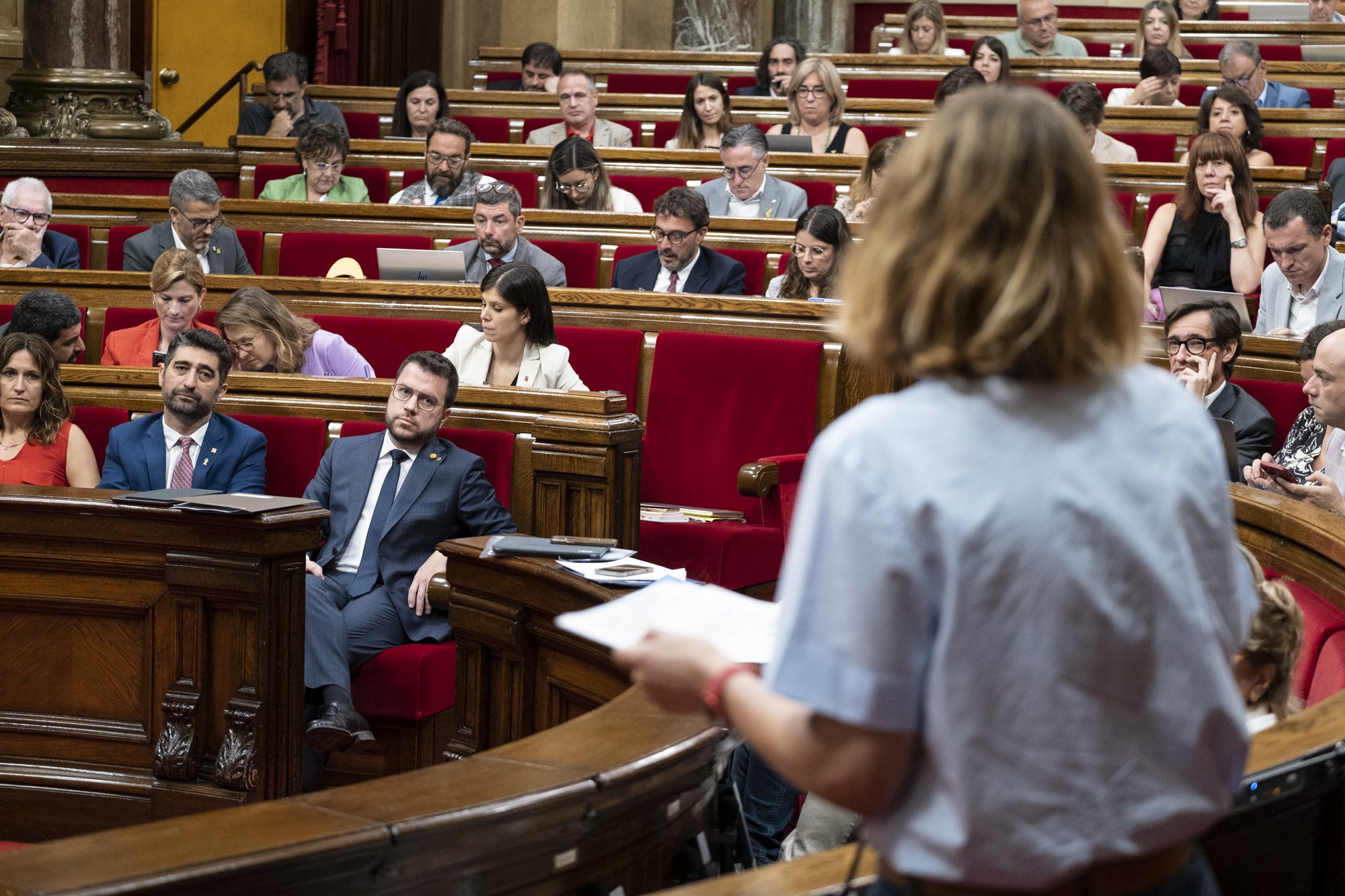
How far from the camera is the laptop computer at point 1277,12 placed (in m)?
8.05

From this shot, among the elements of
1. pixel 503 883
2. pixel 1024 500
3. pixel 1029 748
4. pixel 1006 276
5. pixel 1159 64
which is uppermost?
pixel 1159 64

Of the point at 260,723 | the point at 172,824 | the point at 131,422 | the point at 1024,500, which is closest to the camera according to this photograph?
the point at 1024,500

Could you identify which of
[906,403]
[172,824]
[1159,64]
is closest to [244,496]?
[172,824]

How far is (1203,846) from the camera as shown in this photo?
4.23 ft

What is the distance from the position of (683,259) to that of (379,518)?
64.9 inches

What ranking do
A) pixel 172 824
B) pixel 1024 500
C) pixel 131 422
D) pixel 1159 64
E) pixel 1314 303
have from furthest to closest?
pixel 1159 64 < pixel 1314 303 < pixel 131 422 < pixel 172 824 < pixel 1024 500

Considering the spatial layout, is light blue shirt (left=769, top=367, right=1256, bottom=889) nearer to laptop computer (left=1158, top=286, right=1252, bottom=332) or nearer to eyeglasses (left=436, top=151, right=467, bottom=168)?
laptop computer (left=1158, top=286, right=1252, bottom=332)

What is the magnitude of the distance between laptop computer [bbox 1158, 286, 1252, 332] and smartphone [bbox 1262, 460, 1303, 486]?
1.05 m

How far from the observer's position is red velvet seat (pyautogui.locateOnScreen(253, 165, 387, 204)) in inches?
233

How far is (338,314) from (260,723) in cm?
179

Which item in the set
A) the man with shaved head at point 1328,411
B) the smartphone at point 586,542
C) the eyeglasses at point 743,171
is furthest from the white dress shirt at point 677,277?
the smartphone at point 586,542

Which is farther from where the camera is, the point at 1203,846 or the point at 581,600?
the point at 581,600

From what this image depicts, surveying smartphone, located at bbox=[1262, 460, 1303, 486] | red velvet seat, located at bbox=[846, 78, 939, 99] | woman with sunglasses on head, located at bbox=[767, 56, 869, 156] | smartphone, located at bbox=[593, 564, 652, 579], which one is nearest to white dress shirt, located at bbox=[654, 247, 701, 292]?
woman with sunglasses on head, located at bbox=[767, 56, 869, 156]

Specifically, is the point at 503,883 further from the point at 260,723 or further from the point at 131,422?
the point at 131,422
